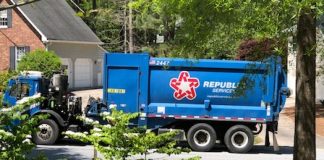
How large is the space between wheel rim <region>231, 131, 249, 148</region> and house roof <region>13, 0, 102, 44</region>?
2263cm

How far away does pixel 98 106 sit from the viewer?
17500mm

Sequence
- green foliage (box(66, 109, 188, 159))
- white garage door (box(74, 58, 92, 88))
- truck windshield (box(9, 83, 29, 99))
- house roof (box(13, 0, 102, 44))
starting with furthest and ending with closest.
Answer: white garage door (box(74, 58, 92, 88)), house roof (box(13, 0, 102, 44)), truck windshield (box(9, 83, 29, 99)), green foliage (box(66, 109, 188, 159))

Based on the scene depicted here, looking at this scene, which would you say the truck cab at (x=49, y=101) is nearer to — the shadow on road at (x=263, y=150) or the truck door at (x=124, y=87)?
the truck door at (x=124, y=87)

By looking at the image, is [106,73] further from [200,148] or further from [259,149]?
[259,149]

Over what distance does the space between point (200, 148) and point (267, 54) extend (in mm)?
10339

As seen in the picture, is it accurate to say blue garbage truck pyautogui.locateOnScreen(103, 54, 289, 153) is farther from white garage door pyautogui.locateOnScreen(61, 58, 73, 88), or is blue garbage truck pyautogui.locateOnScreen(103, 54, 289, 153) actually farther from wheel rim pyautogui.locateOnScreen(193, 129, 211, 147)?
white garage door pyautogui.locateOnScreen(61, 58, 73, 88)

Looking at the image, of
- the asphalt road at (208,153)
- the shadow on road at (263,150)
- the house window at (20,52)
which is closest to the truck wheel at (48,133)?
the asphalt road at (208,153)

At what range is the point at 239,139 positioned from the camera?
17.2 m

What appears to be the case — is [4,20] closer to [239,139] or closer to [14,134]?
[239,139]

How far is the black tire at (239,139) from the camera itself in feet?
56.2

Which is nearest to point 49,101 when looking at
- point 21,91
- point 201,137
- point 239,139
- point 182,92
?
point 21,91

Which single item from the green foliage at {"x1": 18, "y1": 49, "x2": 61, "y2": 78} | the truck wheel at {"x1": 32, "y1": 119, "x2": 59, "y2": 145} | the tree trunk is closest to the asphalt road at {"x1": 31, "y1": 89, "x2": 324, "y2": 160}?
the truck wheel at {"x1": 32, "y1": 119, "x2": 59, "y2": 145}

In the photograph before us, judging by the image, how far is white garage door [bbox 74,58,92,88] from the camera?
145ft

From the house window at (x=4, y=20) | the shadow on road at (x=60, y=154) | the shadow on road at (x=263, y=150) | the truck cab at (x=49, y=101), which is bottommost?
the shadow on road at (x=263, y=150)
